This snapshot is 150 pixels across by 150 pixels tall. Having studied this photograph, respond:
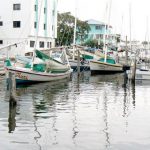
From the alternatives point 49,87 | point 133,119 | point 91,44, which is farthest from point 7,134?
point 91,44

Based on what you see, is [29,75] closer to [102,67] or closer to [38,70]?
[38,70]

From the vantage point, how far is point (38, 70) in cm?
3909

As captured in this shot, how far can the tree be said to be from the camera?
92.1 meters

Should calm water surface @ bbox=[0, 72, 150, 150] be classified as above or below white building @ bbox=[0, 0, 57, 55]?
below

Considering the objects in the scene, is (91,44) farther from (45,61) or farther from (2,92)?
(2,92)

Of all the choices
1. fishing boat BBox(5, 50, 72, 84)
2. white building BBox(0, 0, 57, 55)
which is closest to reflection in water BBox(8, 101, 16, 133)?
fishing boat BBox(5, 50, 72, 84)

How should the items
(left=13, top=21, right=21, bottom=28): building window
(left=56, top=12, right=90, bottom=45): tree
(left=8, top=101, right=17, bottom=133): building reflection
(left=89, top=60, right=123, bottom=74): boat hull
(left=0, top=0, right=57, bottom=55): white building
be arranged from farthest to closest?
(left=56, top=12, right=90, bottom=45): tree → (left=13, top=21, right=21, bottom=28): building window → (left=0, top=0, right=57, bottom=55): white building → (left=89, top=60, right=123, bottom=74): boat hull → (left=8, top=101, right=17, bottom=133): building reflection

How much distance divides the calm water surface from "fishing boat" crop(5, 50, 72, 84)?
6.49 metres

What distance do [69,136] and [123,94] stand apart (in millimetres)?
15631

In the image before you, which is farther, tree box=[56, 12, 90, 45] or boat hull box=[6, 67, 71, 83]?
tree box=[56, 12, 90, 45]

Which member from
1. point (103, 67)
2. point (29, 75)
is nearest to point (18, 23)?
point (103, 67)

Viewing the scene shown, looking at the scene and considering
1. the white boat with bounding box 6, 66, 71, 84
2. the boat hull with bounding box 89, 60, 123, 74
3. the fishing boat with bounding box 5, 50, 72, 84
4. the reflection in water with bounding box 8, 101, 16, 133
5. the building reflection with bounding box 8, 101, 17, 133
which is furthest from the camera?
the boat hull with bounding box 89, 60, 123, 74

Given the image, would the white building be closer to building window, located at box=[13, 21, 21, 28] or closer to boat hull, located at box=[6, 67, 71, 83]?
building window, located at box=[13, 21, 21, 28]

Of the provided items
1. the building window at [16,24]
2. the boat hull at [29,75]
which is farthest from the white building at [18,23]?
the boat hull at [29,75]
